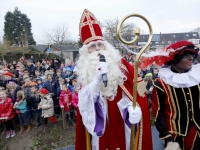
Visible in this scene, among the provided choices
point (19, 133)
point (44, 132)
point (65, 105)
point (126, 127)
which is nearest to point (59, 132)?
point (44, 132)

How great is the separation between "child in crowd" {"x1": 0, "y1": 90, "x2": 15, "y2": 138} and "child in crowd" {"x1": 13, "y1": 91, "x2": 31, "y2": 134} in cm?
15

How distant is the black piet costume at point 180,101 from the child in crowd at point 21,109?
3.78 metres

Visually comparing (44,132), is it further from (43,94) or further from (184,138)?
(184,138)

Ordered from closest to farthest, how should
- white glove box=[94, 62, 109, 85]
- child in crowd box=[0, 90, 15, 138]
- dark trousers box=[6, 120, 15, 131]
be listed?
white glove box=[94, 62, 109, 85], child in crowd box=[0, 90, 15, 138], dark trousers box=[6, 120, 15, 131]

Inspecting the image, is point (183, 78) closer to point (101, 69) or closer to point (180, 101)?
point (180, 101)

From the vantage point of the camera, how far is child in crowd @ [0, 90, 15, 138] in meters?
4.45

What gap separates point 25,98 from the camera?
4.82 metres

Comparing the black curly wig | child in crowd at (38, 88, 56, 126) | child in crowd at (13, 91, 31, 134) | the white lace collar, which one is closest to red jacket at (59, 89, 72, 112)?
child in crowd at (38, 88, 56, 126)

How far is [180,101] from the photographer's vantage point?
188cm

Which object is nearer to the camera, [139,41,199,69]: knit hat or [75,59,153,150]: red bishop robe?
[139,41,199,69]: knit hat

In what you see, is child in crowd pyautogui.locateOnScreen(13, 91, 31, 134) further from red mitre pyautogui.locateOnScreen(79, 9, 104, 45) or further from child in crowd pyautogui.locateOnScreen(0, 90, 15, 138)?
red mitre pyautogui.locateOnScreen(79, 9, 104, 45)

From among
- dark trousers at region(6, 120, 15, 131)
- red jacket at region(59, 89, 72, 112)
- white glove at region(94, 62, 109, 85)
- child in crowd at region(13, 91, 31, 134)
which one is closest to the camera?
white glove at region(94, 62, 109, 85)

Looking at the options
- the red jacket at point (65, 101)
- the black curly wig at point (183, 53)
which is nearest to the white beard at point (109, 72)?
the black curly wig at point (183, 53)

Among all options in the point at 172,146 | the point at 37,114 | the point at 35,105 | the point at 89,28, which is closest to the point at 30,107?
the point at 35,105
